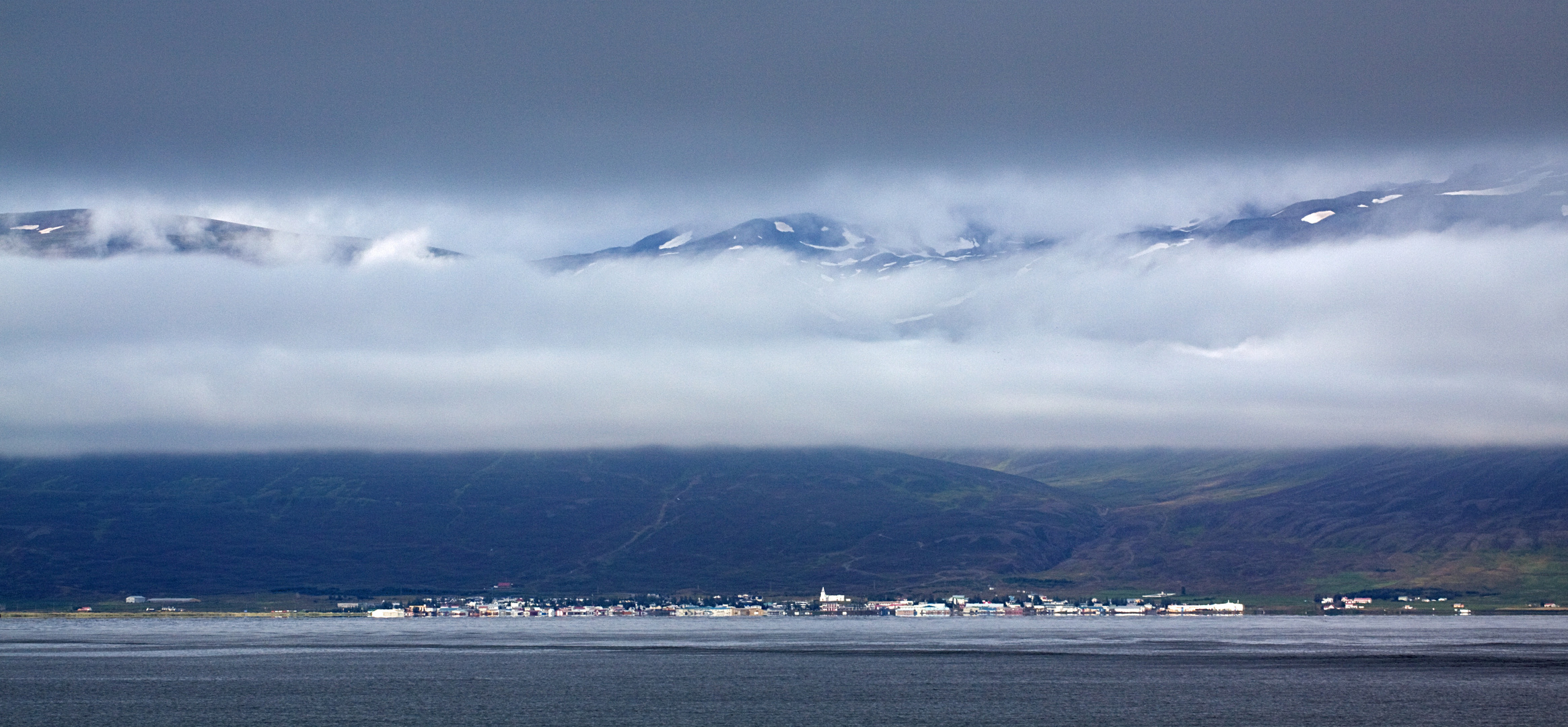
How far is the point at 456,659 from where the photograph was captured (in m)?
169

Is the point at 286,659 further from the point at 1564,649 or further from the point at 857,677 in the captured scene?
the point at 1564,649

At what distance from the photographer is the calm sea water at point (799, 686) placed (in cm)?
10556

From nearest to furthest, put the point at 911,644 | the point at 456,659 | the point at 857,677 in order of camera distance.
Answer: the point at 857,677 < the point at 456,659 < the point at 911,644

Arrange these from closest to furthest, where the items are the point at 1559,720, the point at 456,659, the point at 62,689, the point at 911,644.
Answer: the point at 1559,720 → the point at 62,689 → the point at 456,659 → the point at 911,644

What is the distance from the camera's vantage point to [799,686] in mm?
130250

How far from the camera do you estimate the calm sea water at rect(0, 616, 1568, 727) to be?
106 m

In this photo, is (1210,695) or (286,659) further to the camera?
(286,659)

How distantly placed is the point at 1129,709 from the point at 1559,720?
90.8 feet

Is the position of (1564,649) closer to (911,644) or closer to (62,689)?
(911,644)

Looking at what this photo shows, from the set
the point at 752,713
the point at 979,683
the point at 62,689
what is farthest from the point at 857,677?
the point at 62,689

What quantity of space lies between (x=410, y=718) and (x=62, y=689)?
41104mm

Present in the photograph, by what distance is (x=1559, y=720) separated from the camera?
98.2m

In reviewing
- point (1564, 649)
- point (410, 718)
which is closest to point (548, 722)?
point (410, 718)

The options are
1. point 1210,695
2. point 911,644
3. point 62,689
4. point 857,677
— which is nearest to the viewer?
point 1210,695
